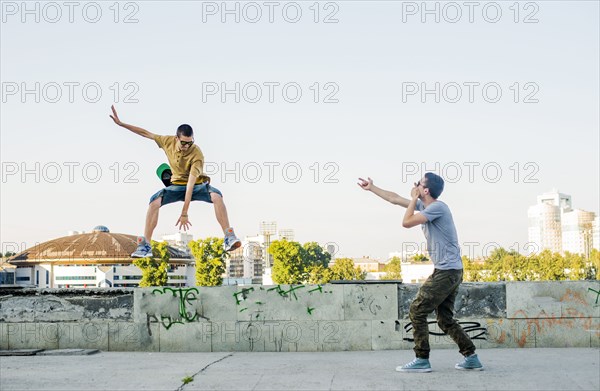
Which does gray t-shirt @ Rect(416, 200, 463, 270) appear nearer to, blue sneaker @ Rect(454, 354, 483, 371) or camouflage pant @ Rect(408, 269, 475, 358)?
camouflage pant @ Rect(408, 269, 475, 358)

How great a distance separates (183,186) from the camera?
36.9 feet

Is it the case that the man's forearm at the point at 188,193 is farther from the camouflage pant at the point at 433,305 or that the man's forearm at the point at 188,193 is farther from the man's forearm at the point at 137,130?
the camouflage pant at the point at 433,305

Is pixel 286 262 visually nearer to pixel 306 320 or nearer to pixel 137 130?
pixel 137 130

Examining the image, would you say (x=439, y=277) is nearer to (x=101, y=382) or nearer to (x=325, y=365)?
(x=325, y=365)

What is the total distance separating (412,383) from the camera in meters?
7.20

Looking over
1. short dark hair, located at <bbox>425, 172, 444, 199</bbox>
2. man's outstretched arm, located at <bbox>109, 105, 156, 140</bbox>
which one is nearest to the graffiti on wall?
man's outstretched arm, located at <bbox>109, 105, 156, 140</bbox>

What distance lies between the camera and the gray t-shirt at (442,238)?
7863 millimetres

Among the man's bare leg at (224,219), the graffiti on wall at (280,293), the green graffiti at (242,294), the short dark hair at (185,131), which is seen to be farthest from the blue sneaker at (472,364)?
the short dark hair at (185,131)

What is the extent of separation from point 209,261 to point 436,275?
3612 inches

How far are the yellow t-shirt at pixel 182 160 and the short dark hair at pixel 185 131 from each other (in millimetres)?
136

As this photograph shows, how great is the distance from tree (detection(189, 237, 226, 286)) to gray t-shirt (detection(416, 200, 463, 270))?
3466 inches

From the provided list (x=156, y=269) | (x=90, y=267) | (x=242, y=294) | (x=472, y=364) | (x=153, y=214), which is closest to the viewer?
(x=472, y=364)

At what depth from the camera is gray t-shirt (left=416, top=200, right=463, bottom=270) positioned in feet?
25.8

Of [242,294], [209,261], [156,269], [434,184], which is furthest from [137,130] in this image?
[156,269]
